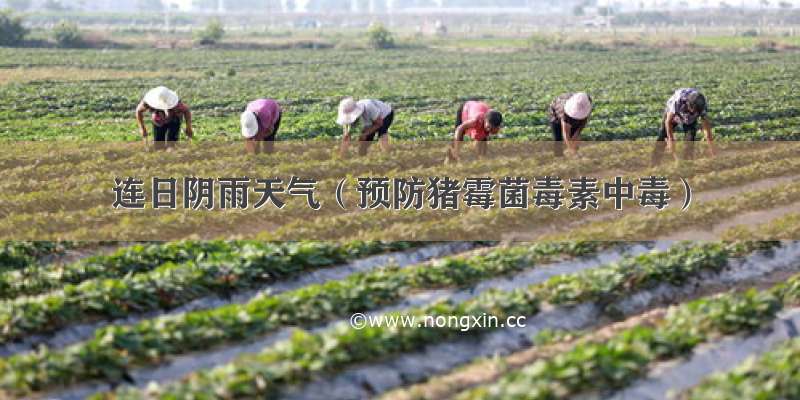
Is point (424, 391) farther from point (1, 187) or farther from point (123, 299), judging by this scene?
point (1, 187)

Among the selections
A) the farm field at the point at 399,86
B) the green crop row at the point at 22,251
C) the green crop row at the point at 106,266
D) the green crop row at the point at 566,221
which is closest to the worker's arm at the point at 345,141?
the green crop row at the point at 566,221

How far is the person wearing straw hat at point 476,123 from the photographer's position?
525 inches

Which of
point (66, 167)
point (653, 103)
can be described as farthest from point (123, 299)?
point (653, 103)

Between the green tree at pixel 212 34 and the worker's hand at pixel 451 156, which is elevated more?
the green tree at pixel 212 34

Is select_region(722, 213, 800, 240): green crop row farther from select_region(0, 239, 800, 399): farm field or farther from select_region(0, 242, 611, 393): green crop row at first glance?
select_region(0, 242, 611, 393): green crop row

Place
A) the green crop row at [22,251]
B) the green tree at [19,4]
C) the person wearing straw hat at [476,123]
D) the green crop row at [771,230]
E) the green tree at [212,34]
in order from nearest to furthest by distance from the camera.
Result: the green crop row at [22,251], the green crop row at [771,230], the person wearing straw hat at [476,123], the green tree at [212,34], the green tree at [19,4]

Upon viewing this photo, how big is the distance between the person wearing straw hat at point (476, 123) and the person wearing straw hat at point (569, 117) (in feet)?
3.29

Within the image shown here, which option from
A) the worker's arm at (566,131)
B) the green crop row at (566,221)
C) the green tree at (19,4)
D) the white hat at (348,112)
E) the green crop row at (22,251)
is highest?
the green tree at (19,4)

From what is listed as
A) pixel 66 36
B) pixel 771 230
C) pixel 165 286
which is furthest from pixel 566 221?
pixel 66 36

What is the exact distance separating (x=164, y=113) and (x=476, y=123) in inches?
165

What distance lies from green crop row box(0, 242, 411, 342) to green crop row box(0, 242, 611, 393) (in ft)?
1.74

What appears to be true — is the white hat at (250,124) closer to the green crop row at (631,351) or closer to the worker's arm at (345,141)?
the worker's arm at (345,141)

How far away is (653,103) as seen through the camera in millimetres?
25719

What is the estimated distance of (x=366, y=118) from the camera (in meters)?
14.5
